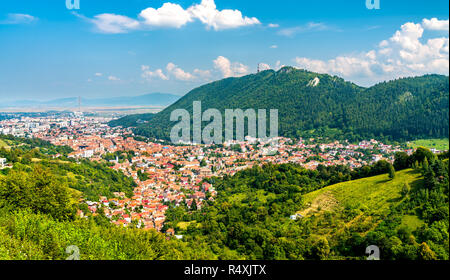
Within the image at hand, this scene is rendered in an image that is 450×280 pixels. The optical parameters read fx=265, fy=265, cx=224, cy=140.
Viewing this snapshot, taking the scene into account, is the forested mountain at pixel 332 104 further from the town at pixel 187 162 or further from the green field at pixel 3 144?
the green field at pixel 3 144

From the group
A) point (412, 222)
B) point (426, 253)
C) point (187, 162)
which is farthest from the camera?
point (187, 162)

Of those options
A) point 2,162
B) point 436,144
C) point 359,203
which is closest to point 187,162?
point 2,162

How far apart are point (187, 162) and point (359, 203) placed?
29.9 m

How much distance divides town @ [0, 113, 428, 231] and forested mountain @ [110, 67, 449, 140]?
4.98 m

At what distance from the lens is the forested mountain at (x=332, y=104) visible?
128 feet

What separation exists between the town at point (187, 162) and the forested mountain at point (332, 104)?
498 cm

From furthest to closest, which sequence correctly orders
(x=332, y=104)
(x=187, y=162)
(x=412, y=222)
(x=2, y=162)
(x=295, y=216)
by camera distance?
(x=332, y=104) → (x=187, y=162) → (x=2, y=162) → (x=295, y=216) → (x=412, y=222)

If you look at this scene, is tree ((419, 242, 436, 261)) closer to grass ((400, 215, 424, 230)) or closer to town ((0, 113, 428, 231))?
grass ((400, 215, 424, 230))

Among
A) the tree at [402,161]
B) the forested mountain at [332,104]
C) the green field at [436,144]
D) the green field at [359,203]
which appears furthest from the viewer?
the forested mountain at [332,104]

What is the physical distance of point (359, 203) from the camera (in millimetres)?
13656

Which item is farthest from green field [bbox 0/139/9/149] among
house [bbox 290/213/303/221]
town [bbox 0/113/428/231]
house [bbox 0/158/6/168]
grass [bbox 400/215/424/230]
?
grass [bbox 400/215/424/230]

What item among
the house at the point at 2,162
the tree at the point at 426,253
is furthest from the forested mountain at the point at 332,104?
the house at the point at 2,162

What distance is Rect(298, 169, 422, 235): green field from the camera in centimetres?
1150

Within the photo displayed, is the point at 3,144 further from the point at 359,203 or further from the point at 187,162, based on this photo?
the point at 359,203
